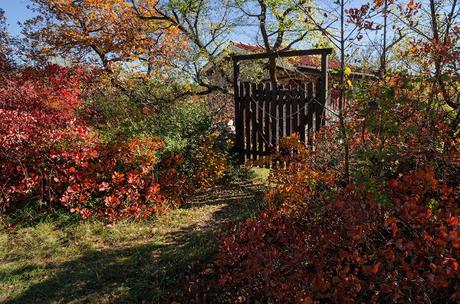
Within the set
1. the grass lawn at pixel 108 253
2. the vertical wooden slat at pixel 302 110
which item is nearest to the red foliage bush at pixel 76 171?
the grass lawn at pixel 108 253

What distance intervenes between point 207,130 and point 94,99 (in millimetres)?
5238

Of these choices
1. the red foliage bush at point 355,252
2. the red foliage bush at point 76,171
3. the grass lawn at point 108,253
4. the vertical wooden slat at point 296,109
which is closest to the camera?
the red foliage bush at point 355,252

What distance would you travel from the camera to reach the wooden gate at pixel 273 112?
595 cm

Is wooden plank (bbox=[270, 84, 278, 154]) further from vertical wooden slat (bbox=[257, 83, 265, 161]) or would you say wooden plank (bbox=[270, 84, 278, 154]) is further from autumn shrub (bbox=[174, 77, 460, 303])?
autumn shrub (bbox=[174, 77, 460, 303])

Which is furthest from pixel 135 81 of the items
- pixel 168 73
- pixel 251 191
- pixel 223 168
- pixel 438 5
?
pixel 438 5

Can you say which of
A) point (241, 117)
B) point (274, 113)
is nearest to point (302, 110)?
point (274, 113)

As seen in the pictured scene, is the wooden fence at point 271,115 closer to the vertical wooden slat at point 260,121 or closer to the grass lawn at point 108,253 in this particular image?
the vertical wooden slat at point 260,121

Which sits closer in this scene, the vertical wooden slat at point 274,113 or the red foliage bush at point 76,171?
the red foliage bush at point 76,171

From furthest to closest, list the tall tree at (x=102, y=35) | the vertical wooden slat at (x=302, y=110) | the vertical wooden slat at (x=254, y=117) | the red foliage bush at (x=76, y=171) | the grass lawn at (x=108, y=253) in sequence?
the tall tree at (x=102, y=35)
the vertical wooden slat at (x=254, y=117)
the vertical wooden slat at (x=302, y=110)
the red foliage bush at (x=76, y=171)
the grass lawn at (x=108, y=253)

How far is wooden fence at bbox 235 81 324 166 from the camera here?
19.7 ft

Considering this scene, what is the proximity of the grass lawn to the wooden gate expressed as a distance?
4.96 feet

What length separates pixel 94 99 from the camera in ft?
33.8

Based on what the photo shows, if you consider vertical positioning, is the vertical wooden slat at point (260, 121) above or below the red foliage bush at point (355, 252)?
above

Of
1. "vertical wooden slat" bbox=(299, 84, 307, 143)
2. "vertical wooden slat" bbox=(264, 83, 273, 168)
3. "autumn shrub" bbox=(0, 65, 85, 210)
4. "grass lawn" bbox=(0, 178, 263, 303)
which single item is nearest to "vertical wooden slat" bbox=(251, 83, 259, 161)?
"vertical wooden slat" bbox=(264, 83, 273, 168)
